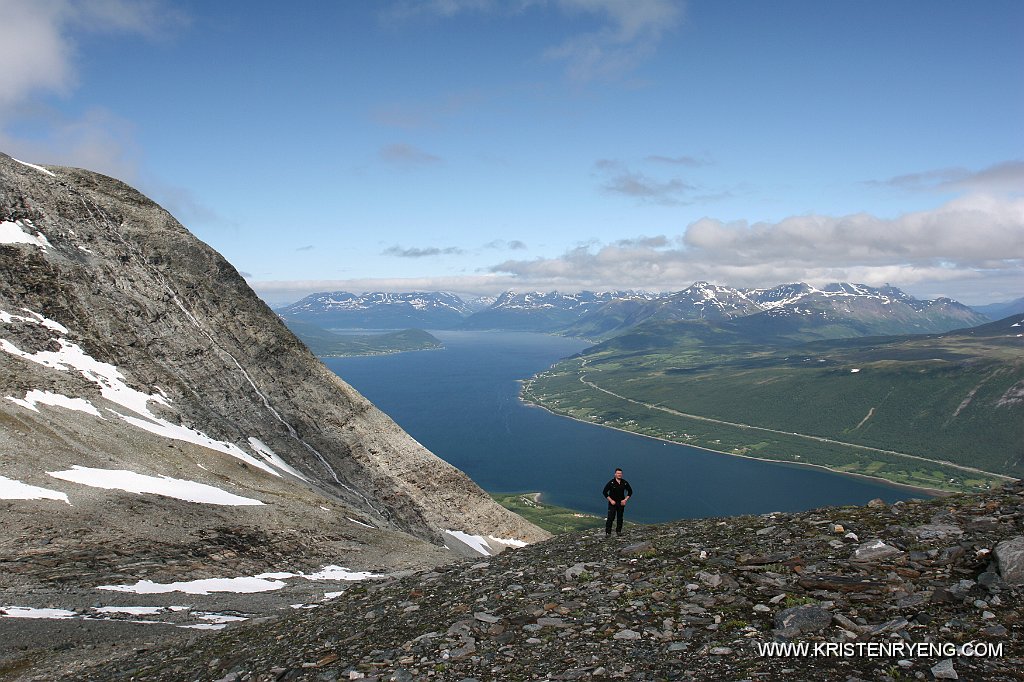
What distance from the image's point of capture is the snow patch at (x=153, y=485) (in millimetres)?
37219

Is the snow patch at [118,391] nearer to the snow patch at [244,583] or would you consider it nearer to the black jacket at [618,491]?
the snow patch at [244,583]

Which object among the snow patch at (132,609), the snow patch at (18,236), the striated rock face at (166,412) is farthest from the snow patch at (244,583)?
the snow patch at (18,236)

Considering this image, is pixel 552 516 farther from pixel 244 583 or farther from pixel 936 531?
pixel 936 531

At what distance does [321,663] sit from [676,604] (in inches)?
353

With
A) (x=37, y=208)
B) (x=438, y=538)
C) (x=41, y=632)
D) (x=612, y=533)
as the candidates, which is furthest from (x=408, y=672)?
(x=37, y=208)

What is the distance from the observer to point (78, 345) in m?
55.0

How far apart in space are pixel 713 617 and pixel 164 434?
52065 mm

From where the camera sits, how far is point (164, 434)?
165 feet

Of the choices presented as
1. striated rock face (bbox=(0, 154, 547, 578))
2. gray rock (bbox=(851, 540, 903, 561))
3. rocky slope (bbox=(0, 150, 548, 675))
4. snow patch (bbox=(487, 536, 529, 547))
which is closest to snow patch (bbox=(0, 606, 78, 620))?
rocky slope (bbox=(0, 150, 548, 675))

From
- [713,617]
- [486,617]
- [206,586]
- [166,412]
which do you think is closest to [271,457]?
[166,412]

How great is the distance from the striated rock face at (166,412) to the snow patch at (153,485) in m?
0.24

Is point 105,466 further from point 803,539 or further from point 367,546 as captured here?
point 803,539

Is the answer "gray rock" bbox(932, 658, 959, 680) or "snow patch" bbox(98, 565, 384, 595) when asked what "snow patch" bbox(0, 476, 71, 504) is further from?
"gray rock" bbox(932, 658, 959, 680)

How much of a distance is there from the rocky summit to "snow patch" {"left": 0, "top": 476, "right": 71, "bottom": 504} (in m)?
20.6
